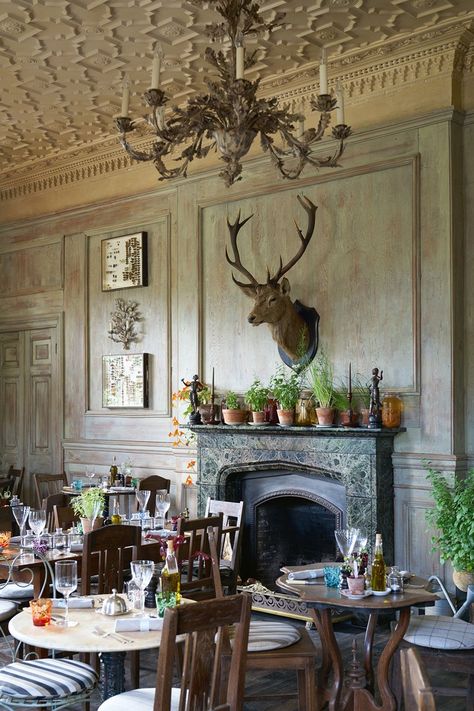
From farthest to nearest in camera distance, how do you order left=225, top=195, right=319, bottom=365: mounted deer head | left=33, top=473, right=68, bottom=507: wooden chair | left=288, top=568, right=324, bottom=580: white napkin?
1. left=33, top=473, right=68, bottom=507: wooden chair
2. left=225, top=195, right=319, bottom=365: mounted deer head
3. left=288, top=568, right=324, bottom=580: white napkin

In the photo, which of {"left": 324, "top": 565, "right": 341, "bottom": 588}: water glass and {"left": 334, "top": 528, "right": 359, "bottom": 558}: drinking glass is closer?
{"left": 324, "top": 565, "right": 341, "bottom": 588}: water glass

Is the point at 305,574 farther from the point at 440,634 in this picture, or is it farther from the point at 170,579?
the point at 170,579

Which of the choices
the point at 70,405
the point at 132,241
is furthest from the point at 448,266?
the point at 70,405

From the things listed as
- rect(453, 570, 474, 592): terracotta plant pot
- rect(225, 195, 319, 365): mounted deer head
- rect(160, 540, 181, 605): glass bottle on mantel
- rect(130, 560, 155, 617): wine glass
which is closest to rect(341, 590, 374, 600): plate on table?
rect(160, 540, 181, 605): glass bottle on mantel

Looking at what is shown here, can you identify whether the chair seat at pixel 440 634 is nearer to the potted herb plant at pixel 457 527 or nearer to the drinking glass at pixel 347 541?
the drinking glass at pixel 347 541

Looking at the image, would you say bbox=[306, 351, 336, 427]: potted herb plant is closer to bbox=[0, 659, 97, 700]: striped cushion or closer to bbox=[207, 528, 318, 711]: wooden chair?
bbox=[207, 528, 318, 711]: wooden chair

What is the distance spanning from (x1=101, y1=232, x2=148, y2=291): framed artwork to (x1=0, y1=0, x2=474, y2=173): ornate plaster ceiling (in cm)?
137

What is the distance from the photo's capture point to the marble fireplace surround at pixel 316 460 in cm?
640

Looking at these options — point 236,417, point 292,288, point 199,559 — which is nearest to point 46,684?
point 199,559

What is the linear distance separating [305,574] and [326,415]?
229 cm

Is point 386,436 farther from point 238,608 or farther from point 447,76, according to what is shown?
point 238,608

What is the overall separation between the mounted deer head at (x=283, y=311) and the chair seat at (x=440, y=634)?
2.98 m

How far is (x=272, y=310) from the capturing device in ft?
22.6

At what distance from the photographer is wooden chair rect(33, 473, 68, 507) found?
846 cm
